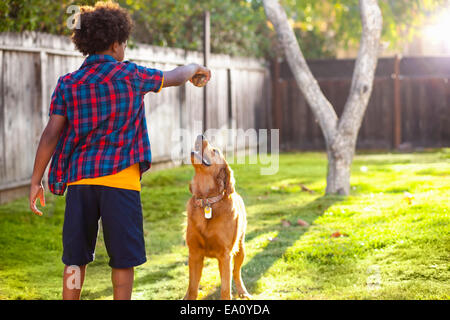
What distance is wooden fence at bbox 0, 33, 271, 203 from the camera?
827 cm

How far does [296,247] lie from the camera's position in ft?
19.7

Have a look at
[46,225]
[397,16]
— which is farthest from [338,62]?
[46,225]

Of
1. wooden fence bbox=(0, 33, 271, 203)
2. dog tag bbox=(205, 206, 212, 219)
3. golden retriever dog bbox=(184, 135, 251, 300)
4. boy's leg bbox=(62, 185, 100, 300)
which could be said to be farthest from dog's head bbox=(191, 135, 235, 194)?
wooden fence bbox=(0, 33, 271, 203)

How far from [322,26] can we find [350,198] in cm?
1722

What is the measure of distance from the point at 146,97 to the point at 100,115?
25.5 ft

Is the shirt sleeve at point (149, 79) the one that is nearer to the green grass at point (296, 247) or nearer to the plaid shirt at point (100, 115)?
the plaid shirt at point (100, 115)

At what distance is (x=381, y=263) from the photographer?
536cm

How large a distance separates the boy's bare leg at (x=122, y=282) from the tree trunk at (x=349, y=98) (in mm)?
5396

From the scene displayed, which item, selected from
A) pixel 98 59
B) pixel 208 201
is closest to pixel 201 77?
pixel 98 59

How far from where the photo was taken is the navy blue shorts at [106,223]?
3.46m

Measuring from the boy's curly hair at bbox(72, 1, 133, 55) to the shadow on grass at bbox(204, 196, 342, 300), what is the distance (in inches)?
82.5

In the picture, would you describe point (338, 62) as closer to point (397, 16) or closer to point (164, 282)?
point (397, 16)

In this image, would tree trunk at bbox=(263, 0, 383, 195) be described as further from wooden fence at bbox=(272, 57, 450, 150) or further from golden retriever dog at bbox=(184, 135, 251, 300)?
wooden fence at bbox=(272, 57, 450, 150)

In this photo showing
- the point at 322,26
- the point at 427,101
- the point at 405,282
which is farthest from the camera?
the point at 322,26
